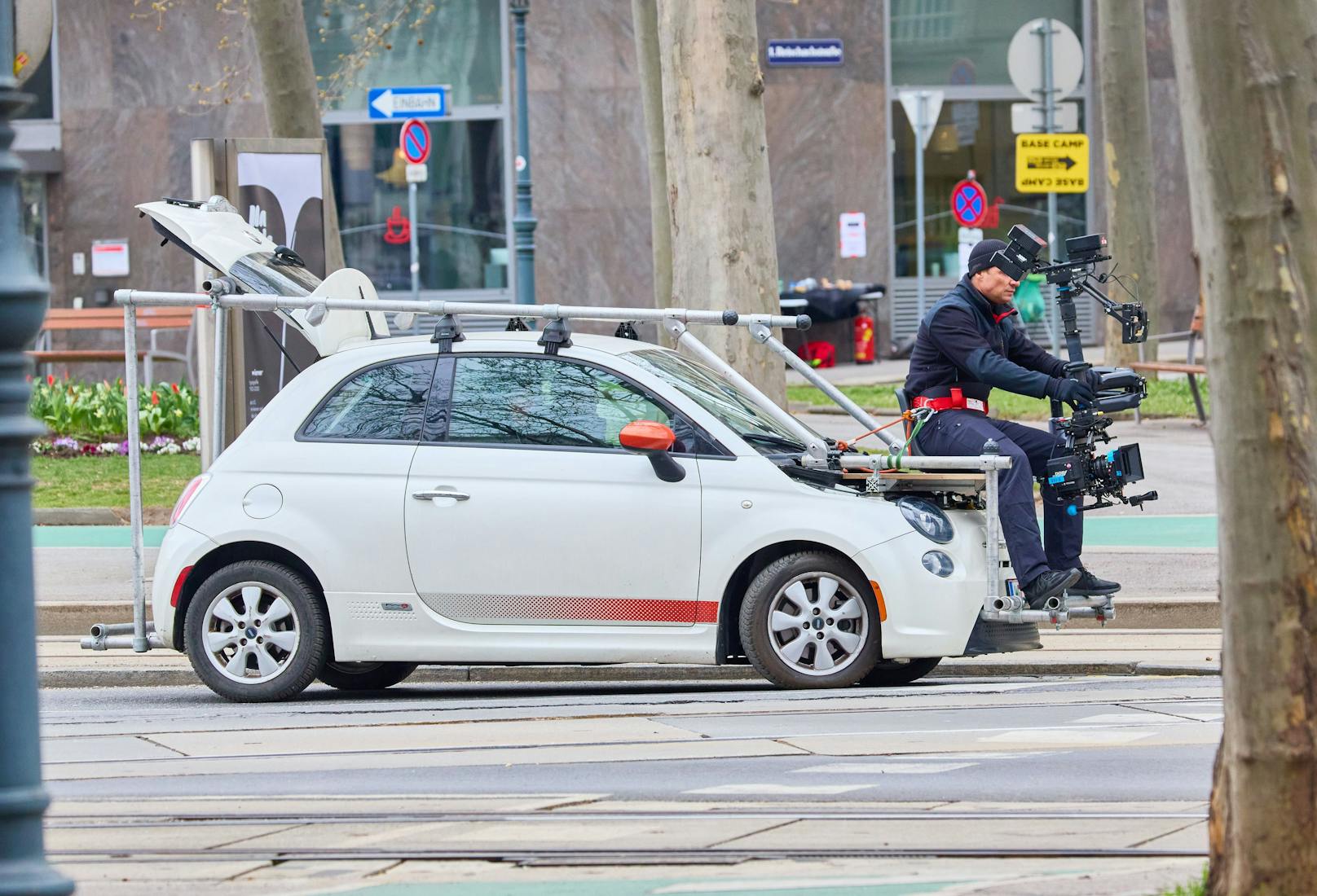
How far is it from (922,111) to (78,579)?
16261 mm

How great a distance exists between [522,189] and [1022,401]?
21.4 feet

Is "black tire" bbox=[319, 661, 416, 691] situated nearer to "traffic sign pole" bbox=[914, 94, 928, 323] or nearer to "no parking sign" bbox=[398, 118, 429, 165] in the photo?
"no parking sign" bbox=[398, 118, 429, 165]

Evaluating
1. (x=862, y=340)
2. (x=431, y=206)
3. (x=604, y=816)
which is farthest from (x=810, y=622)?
(x=431, y=206)

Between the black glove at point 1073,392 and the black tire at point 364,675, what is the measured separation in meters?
3.06

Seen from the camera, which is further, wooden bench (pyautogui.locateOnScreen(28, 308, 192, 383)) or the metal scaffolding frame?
wooden bench (pyautogui.locateOnScreen(28, 308, 192, 383))

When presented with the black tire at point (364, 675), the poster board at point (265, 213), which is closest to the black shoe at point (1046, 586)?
the black tire at point (364, 675)

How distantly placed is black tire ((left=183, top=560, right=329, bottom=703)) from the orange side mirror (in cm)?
148

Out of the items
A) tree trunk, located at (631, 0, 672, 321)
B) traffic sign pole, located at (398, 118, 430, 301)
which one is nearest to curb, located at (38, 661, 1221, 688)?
tree trunk, located at (631, 0, 672, 321)

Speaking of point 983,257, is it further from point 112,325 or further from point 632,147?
point 632,147

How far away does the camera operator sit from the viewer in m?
8.78

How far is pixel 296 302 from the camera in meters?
9.25

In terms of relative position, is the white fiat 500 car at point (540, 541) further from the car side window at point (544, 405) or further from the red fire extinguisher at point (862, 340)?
the red fire extinguisher at point (862, 340)

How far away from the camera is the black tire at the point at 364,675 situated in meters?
9.54

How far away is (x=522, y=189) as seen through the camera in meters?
25.1
